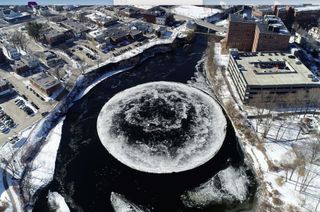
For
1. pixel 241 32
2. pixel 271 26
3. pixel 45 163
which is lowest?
pixel 45 163

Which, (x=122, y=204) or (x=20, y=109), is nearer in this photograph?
(x=122, y=204)

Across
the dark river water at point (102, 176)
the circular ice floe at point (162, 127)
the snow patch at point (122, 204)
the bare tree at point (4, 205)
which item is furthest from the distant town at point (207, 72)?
Result: the snow patch at point (122, 204)

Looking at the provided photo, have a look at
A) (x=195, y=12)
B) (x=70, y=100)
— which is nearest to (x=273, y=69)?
(x=70, y=100)

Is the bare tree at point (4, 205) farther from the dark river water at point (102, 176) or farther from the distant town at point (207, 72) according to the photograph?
the dark river water at point (102, 176)

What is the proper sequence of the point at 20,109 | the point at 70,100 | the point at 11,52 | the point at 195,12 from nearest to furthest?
the point at 20,109 < the point at 70,100 < the point at 11,52 < the point at 195,12

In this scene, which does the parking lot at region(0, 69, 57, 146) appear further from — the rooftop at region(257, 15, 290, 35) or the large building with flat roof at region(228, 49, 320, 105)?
the rooftop at region(257, 15, 290, 35)

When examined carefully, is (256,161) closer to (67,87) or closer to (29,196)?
(29,196)

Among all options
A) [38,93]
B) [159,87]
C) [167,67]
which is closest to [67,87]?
[38,93]

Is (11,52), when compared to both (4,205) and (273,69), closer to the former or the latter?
(4,205)
